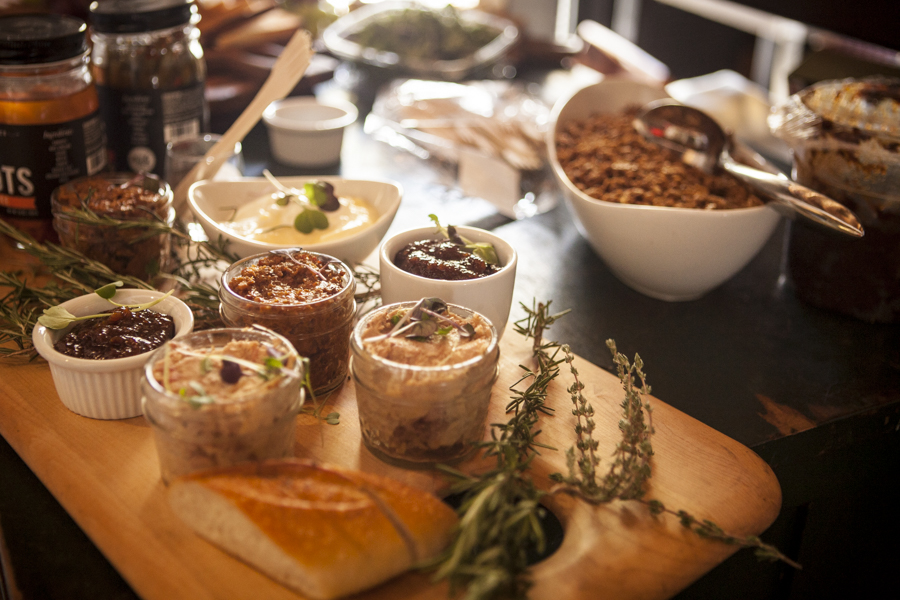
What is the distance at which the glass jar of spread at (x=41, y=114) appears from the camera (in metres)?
1.41

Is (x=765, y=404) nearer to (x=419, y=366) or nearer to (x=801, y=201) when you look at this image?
(x=801, y=201)

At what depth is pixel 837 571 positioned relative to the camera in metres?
1.52

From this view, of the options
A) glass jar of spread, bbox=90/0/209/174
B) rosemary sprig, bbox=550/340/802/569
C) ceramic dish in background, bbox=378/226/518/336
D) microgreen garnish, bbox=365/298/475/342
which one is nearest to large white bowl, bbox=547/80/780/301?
ceramic dish in background, bbox=378/226/518/336

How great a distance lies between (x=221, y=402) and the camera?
3.00ft

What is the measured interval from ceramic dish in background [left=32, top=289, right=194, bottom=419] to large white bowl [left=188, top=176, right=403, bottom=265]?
25 centimetres

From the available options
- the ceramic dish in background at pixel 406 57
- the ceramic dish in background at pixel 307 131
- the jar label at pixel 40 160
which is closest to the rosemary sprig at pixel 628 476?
the jar label at pixel 40 160

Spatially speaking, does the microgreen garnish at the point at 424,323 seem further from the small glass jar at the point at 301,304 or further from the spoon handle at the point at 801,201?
the spoon handle at the point at 801,201

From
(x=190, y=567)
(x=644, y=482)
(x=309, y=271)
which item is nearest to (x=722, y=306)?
(x=644, y=482)

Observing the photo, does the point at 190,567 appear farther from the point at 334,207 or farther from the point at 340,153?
the point at 340,153

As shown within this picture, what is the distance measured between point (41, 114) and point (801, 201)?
149 cm

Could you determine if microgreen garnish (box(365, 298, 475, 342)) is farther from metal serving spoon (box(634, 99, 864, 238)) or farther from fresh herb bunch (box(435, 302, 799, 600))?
metal serving spoon (box(634, 99, 864, 238))

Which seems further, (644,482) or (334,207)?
(334,207)

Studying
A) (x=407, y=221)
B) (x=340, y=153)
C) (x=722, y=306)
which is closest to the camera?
(x=722, y=306)

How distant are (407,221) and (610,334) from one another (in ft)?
2.19
